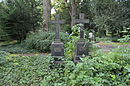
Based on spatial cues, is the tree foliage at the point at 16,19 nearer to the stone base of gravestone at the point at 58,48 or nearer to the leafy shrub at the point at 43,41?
the leafy shrub at the point at 43,41

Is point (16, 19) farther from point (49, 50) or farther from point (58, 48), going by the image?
point (58, 48)

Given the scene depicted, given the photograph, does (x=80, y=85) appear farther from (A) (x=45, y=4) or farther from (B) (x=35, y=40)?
(A) (x=45, y=4)

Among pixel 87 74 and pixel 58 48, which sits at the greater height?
pixel 58 48

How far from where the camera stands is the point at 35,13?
398 inches

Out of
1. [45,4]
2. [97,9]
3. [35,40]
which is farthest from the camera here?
[97,9]

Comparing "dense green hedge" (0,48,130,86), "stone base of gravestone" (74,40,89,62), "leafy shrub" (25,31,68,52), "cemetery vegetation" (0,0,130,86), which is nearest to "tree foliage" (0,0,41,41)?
"cemetery vegetation" (0,0,130,86)

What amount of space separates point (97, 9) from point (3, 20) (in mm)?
8834

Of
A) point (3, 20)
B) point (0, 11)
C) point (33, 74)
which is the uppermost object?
point (0, 11)

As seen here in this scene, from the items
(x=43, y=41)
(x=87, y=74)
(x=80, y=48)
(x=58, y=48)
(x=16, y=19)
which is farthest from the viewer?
(x=16, y=19)

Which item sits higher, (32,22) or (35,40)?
(32,22)

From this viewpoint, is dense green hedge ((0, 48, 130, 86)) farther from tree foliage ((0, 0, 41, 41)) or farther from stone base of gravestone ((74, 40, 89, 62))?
tree foliage ((0, 0, 41, 41))

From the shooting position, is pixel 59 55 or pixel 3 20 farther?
pixel 3 20

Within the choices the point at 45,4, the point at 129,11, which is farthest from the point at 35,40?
the point at 129,11

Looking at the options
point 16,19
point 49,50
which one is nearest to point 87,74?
point 49,50
